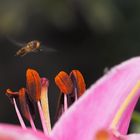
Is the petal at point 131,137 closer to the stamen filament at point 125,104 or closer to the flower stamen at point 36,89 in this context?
the stamen filament at point 125,104

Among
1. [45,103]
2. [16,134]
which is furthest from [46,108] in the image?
[16,134]

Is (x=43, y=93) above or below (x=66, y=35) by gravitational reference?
below

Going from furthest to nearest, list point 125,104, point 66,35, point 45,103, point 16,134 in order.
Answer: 1. point 66,35
2. point 45,103
3. point 125,104
4. point 16,134

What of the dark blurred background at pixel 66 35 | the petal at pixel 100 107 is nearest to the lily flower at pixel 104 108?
the petal at pixel 100 107

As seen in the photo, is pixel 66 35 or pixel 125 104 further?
pixel 66 35

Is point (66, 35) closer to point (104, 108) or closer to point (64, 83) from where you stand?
point (64, 83)

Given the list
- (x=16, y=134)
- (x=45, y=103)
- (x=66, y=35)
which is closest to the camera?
(x=16, y=134)

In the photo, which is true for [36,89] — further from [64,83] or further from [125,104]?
[125,104]

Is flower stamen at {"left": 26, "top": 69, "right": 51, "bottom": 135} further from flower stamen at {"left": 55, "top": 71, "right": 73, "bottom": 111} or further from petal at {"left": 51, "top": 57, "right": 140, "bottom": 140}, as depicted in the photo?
petal at {"left": 51, "top": 57, "right": 140, "bottom": 140}
